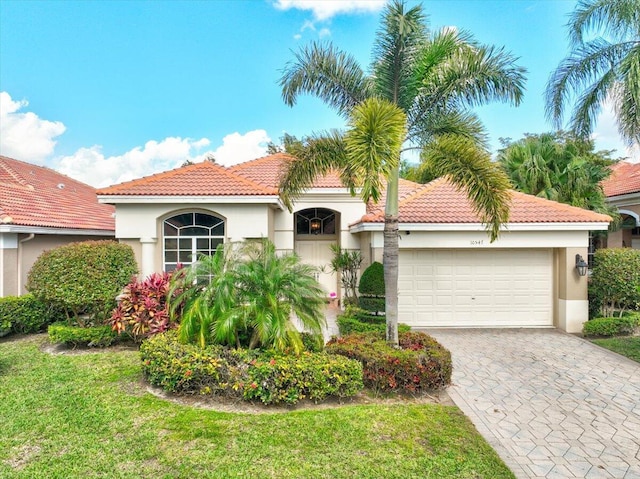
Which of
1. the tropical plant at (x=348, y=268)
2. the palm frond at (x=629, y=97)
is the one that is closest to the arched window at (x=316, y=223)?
the tropical plant at (x=348, y=268)

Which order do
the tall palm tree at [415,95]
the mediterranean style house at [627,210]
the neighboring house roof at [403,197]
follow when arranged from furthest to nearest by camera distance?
the mediterranean style house at [627,210] → the neighboring house roof at [403,197] → the tall palm tree at [415,95]

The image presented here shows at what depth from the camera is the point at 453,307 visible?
11781 mm

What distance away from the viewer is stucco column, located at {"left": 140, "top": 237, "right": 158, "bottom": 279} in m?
11.1

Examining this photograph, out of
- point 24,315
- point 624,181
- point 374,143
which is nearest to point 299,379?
point 374,143

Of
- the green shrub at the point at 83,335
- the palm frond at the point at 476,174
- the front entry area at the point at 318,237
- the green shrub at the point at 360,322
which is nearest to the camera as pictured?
the palm frond at the point at 476,174

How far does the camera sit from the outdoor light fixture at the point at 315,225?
15.7 meters

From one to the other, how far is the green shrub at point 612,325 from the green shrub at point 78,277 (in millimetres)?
14491

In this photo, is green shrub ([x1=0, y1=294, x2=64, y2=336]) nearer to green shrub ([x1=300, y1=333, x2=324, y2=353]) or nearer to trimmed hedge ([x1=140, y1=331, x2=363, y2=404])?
trimmed hedge ([x1=140, y1=331, x2=363, y2=404])

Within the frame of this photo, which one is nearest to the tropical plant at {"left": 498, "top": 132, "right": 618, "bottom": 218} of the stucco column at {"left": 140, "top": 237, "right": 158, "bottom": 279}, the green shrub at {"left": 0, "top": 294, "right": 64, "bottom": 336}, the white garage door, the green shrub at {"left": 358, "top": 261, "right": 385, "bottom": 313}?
the white garage door

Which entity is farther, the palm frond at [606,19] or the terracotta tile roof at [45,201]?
the terracotta tile roof at [45,201]

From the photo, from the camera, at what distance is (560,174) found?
14.4 meters

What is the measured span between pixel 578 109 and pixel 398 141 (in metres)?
10.9

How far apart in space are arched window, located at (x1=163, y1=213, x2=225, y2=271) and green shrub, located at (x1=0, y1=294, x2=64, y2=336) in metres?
4.06

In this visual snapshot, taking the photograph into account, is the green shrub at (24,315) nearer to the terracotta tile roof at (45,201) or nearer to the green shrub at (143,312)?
the terracotta tile roof at (45,201)
